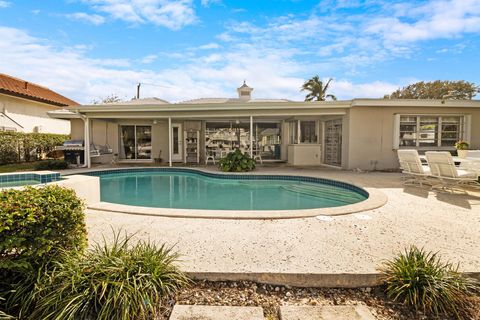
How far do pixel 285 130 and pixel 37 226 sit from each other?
14.7m

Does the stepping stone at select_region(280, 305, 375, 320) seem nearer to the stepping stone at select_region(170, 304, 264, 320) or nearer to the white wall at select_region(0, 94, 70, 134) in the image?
the stepping stone at select_region(170, 304, 264, 320)

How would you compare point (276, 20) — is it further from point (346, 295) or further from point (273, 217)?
point (346, 295)

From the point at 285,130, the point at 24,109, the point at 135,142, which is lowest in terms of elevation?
the point at 135,142

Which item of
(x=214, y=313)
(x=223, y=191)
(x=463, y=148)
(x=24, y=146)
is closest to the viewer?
(x=214, y=313)

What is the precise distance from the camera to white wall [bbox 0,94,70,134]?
1648 centimetres

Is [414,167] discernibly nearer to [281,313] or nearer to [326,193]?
[326,193]

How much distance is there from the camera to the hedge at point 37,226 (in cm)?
222

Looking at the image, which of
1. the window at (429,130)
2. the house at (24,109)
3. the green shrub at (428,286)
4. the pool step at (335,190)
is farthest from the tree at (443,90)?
the house at (24,109)

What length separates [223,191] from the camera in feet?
29.2

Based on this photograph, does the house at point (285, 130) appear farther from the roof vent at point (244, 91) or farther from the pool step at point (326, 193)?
the pool step at point (326, 193)

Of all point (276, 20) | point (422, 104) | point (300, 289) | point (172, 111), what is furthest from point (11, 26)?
point (422, 104)

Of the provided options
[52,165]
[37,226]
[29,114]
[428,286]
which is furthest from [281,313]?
[29,114]

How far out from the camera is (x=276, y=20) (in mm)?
11359

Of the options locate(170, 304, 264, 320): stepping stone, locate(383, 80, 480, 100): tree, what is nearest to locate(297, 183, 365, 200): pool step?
locate(170, 304, 264, 320): stepping stone
